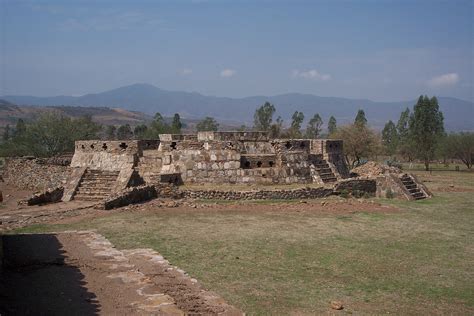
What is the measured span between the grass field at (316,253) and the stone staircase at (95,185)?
14.7 feet

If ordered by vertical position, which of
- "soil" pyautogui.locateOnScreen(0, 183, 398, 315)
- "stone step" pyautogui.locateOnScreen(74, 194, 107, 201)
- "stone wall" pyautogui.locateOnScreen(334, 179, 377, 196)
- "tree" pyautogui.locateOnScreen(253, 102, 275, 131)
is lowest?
"soil" pyautogui.locateOnScreen(0, 183, 398, 315)

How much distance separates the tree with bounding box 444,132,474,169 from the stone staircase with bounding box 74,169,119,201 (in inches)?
1403

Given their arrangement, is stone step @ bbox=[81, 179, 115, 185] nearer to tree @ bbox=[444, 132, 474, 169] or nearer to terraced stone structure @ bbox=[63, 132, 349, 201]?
terraced stone structure @ bbox=[63, 132, 349, 201]

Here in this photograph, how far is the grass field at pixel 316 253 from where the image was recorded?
836 centimetres

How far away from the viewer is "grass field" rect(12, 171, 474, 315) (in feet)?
27.4

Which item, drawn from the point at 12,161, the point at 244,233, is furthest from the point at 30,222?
the point at 12,161

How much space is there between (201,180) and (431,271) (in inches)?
524

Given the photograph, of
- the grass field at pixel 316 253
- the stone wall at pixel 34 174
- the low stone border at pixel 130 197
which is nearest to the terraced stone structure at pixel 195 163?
the low stone border at pixel 130 197

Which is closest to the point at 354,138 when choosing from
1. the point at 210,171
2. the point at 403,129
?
the point at 210,171

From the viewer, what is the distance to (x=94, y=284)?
826cm

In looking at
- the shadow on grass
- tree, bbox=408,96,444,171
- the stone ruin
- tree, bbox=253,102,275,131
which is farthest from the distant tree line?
the shadow on grass

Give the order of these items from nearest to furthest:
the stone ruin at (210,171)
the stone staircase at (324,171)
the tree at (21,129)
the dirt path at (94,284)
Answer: the dirt path at (94,284) < the stone ruin at (210,171) < the stone staircase at (324,171) < the tree at (21,129)

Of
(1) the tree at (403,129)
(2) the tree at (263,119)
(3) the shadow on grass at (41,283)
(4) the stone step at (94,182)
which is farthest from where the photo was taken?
(2) the tree at (263,119)

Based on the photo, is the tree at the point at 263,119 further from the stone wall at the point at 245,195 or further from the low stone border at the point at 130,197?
the low stone border at the point at 130,197
